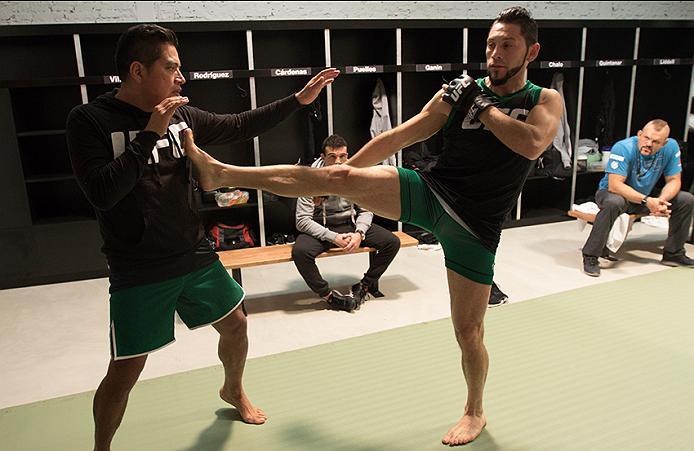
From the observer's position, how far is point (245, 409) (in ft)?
8.22

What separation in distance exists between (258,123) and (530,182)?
15.5ft

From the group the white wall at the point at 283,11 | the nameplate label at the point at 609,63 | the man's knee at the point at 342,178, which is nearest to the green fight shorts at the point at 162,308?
the man's knee at the point at 342,178

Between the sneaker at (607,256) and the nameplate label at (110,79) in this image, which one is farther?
the sneaker at (607,256)

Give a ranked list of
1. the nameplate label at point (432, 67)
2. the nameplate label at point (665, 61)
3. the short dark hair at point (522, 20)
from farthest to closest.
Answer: the nameplate label at point (665, 61)
the nameplate label at point (432, 67)
the short dark hair at point (522, 20)

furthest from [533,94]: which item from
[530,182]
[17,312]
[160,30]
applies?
[530,182]

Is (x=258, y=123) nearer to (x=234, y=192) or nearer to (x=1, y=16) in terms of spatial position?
(x=234, y=192)

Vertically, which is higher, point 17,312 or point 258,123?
point 258,123

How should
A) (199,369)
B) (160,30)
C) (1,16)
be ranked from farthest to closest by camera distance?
(1,16), (199,369), (160,30)

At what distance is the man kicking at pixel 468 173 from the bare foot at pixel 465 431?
10.8 inches

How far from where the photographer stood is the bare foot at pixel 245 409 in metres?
2.50

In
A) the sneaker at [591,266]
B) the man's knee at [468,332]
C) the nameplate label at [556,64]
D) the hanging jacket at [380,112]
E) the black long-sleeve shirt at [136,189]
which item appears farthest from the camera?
the nameplate label at [556,64]

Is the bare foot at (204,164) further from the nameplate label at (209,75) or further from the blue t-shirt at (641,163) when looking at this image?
the blue t-shirt at (641,163)

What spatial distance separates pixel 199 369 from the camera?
3043 mm

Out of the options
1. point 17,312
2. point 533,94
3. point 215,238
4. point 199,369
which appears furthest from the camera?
point 215,238
